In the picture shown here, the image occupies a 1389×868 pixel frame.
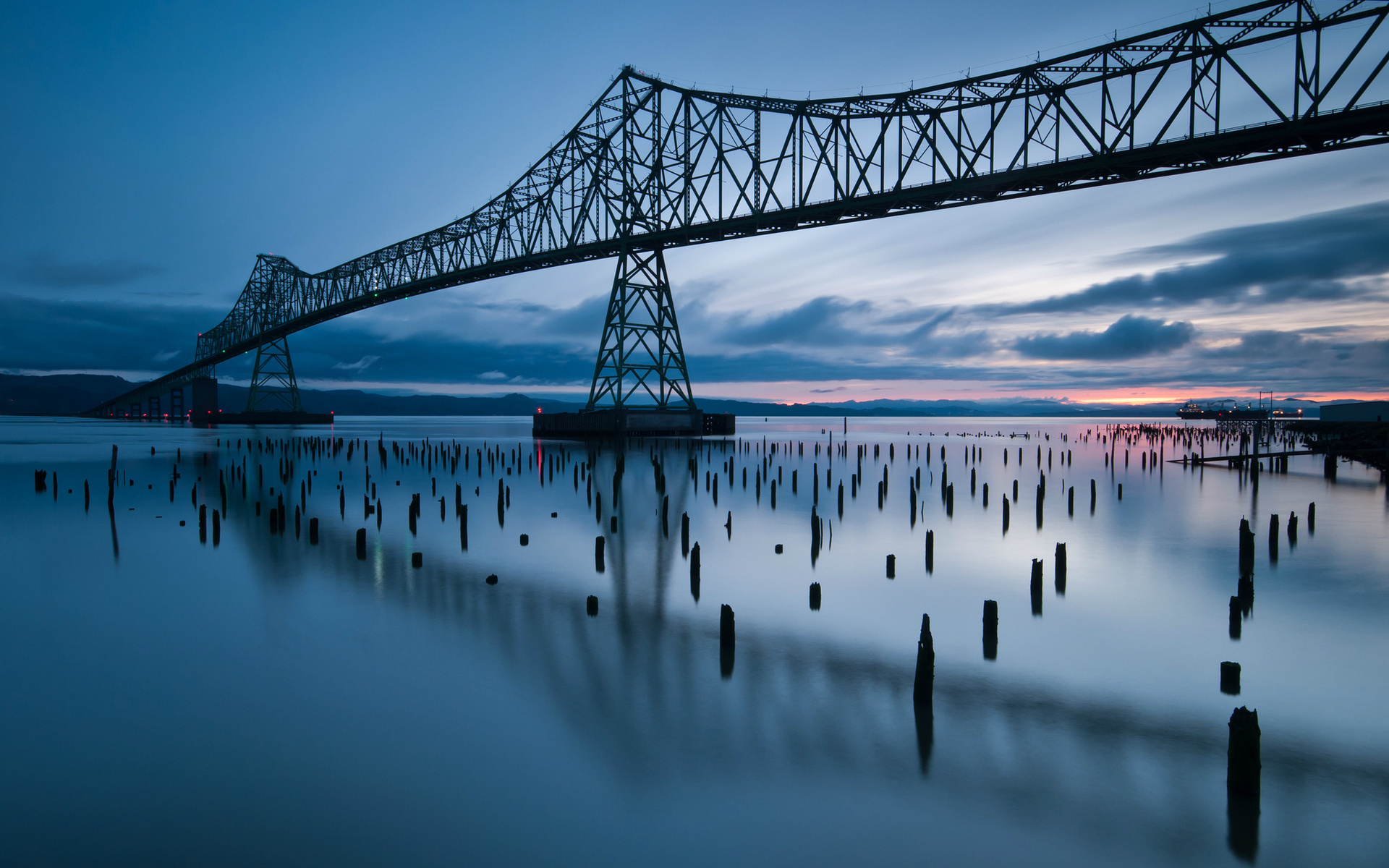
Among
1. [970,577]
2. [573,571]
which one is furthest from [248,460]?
[970,577]

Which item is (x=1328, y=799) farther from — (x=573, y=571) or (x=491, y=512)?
(x=491, y=512)

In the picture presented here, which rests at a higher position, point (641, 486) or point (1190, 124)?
point (1190, 124)

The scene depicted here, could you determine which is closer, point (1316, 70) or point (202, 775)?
point (202, 775)

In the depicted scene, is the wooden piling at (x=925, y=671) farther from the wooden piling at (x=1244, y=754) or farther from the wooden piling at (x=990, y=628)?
the wooden piling at (x=1244, y=754)

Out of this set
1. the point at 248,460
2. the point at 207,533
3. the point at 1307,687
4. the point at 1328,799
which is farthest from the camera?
the point at 248,460

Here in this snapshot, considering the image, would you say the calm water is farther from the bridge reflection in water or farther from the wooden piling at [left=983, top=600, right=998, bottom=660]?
the wooden piling at [left=983, top=600, right=998, bottom=660]

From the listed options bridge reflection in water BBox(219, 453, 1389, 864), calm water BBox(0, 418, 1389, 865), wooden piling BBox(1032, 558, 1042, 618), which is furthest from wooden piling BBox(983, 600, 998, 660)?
wooden piling BBox(1032, 558, 1042, 618)

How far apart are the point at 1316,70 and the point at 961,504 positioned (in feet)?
63.3

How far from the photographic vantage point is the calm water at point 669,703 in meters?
5.68

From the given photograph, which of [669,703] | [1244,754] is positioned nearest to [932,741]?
[1244,754]

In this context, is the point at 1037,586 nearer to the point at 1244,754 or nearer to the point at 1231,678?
the point at 1231,678

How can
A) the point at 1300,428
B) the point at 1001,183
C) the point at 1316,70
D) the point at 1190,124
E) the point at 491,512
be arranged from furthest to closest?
the point at 1300,428, the point at 1001,183, the point at 1190,124, the point at 1316,70, the point at 491,512

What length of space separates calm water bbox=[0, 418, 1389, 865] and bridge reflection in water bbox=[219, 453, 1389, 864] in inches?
1.6

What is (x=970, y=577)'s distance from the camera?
48.3 ft
